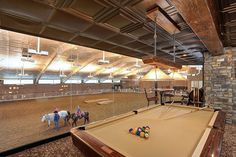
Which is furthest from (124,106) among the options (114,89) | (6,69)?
(6,69)

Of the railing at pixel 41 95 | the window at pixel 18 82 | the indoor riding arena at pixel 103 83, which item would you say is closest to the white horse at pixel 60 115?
the indoor riding arena at pixel 103 83

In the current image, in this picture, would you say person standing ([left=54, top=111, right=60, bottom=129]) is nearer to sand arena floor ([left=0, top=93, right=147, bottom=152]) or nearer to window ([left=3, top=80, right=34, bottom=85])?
sand arena floor ([left=0, top=93, right=147, bottom=152])

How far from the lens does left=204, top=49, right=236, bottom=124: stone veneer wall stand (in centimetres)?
395

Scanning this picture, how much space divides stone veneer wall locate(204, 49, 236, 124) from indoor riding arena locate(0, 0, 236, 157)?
25mm

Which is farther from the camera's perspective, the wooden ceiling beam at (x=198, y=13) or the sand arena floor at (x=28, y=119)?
the sand arena floor at (x=28, y=119)

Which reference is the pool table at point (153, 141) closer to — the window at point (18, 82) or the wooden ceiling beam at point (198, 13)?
the wooden ceiling beam at point (198, 13)

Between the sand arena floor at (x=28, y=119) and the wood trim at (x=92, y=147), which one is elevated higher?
the wood trim at (x=92, y=147)

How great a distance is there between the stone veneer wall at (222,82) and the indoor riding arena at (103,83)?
2cm

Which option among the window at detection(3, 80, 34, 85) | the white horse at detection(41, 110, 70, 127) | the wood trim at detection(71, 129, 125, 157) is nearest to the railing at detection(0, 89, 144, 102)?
the window at detection(3, 80, 34, 85)

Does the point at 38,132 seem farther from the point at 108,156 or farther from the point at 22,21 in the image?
the point at 108,156

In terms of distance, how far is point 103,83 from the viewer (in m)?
5.32

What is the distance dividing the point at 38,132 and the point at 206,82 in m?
5.58

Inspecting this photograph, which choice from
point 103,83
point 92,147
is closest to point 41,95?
point 103,83

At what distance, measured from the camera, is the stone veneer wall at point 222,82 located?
3947 millimetres
